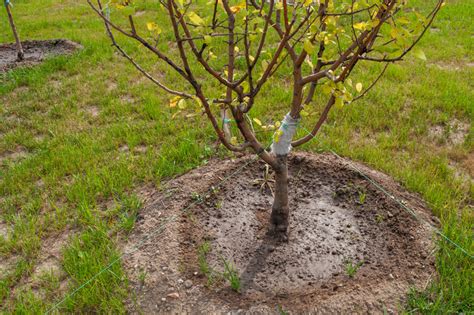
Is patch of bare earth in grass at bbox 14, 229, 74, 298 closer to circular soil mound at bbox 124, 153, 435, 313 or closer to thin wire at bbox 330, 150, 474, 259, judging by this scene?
circular soil mound at bbox 124, 153, 435, 313

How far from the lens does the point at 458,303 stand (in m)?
2.26

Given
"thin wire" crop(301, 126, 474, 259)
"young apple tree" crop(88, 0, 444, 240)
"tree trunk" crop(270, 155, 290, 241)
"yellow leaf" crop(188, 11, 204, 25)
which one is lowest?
"thin wire" crop(301, 126, 474, 259)

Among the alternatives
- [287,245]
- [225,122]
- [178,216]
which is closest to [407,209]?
[287,245]

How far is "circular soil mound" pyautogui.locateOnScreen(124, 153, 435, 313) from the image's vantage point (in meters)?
2.38

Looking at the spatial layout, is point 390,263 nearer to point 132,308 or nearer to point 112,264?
point 132,308

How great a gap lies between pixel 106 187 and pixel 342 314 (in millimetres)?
2097

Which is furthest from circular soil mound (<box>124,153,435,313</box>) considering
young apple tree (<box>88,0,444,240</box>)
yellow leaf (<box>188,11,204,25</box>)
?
yellow leaf (<box>188,11,204,25</box>)

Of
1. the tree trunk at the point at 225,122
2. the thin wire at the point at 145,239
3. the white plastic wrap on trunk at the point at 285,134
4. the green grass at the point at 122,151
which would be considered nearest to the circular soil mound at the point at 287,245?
the thin wire at the point at 145,239

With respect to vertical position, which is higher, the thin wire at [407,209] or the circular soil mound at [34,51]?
the circular soil mound at [34,51]

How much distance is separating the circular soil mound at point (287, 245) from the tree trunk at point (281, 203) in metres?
0.08

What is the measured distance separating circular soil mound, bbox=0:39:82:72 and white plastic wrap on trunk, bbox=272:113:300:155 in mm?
Result: 4868

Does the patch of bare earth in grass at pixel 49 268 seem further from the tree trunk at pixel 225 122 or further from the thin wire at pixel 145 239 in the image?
the tree trunk at pixel 225 122

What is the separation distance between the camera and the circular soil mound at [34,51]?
20.1 feet

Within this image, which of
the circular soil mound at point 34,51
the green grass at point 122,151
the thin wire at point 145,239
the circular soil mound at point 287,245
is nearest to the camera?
the circular soil mound at point 287,245
